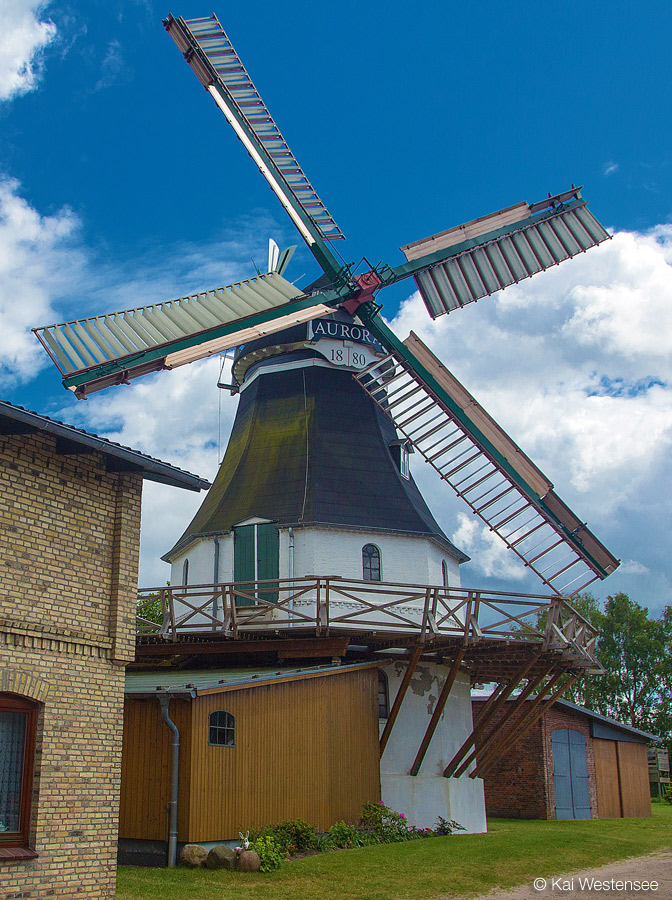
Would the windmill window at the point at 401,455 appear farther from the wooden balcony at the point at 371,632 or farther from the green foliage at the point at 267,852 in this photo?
the green foliage at the point at 267,852

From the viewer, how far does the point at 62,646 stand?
1137cm

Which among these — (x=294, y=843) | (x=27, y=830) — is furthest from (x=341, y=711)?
(x=27, y=830)

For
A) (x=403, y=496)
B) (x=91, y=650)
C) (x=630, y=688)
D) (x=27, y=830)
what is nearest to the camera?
(x=27, y=830)

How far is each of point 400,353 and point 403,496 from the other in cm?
358

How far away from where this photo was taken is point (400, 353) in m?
23.6

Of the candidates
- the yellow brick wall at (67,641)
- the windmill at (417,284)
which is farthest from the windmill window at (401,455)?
the yellow brick wall at (67,641)

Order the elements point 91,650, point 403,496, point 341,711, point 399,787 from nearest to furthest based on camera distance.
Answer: point 91,650 < point 341,711 < point 399,787 < point 403,496

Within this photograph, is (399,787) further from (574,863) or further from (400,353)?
(400,353)

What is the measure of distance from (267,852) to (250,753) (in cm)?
192

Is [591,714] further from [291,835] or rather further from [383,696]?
[291,835]

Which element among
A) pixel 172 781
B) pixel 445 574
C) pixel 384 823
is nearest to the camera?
pixel 172 781

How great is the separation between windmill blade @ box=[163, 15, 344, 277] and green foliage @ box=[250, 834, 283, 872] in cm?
1415

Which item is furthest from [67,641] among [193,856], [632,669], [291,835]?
[632,669]

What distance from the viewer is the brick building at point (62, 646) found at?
10648 mm
